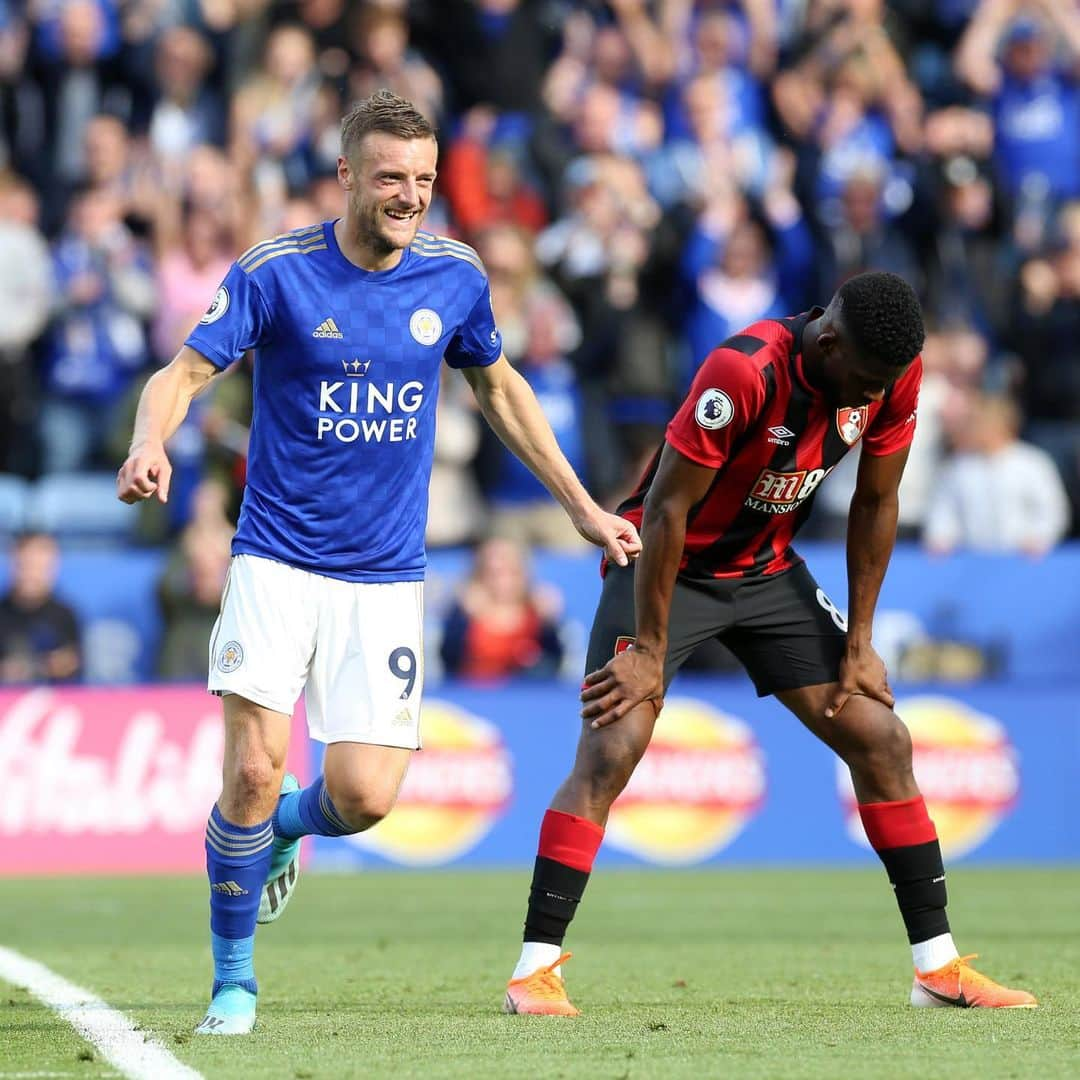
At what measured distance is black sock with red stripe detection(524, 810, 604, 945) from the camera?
6.66m

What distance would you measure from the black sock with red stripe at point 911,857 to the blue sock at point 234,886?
1980 mm

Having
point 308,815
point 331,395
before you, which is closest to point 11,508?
point 308,815

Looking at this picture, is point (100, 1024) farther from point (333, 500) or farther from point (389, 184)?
point (389, 184)

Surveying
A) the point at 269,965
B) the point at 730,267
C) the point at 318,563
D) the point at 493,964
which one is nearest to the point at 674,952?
the point at 493,964

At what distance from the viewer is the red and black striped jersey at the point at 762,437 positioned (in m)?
6.50

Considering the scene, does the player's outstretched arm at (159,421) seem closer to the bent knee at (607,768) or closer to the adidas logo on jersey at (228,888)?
the adidas logo on jersey at (228,888)

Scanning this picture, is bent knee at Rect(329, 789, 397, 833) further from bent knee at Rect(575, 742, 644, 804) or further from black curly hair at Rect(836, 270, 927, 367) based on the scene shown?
black curly hair at Rect(836, 270, 927, 367)

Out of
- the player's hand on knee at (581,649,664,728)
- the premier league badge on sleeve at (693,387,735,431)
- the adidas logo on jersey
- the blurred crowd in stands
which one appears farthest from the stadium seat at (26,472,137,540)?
the premier league badge on sleeve at (693,387,735,431)

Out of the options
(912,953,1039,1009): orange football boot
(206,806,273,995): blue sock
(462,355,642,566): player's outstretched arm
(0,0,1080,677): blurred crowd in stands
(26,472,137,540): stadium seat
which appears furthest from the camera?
(0,0,1080,677): blurred crowd in stands

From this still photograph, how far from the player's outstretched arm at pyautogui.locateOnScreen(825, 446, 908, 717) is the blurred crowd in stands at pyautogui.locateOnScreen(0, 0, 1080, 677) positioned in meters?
7.52

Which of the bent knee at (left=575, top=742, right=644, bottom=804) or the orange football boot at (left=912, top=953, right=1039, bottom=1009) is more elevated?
the bent knee at (left=575, top=742, right=644, bottom=804)

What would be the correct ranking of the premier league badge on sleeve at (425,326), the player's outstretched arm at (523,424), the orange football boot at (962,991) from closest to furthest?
the premier league badge on sleeve at (425,326) < the orange football boot at (962,991) < the player's outstretched arm at (523,424)

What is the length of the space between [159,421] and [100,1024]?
186cm

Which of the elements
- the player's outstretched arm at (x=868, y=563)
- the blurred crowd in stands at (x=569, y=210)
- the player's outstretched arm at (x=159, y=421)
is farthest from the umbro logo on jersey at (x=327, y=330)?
the blurred crowd in stands at (x=569, y=210)
